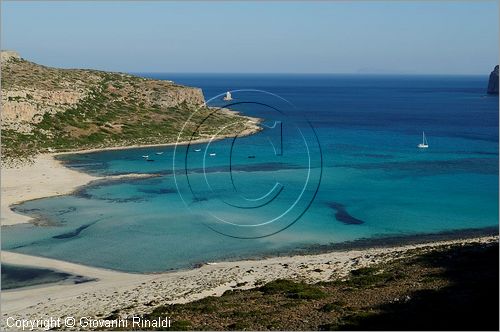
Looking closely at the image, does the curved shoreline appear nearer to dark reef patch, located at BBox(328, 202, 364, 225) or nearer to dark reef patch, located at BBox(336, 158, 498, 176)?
dark reef patch, located at BBox(328, 202, 364, 225)

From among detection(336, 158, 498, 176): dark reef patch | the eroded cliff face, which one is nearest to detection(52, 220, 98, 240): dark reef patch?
detection(336, 158, 498, 176): dark reef patch

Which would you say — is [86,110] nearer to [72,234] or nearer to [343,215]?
[72,234]

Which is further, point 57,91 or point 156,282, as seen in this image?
point 57,91

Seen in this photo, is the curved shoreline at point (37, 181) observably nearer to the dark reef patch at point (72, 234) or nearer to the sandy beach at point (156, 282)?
the dark reef patch at point (72, 234)

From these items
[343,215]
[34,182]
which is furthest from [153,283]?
[34,182]

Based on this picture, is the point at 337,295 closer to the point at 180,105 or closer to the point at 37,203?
the point at 37,203

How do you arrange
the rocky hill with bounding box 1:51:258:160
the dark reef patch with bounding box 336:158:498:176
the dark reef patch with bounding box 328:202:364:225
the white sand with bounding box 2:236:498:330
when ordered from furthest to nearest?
1. the rocky hill with bounding box 1:51:258:160
2. the dark reef patch with bounding box 336:158:498:176
3. the dark reef patch with bounding box 328:202:364:225
4. the white sand with bounding box 2:236:498:330

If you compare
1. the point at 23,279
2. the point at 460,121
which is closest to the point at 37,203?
the point at 23,279

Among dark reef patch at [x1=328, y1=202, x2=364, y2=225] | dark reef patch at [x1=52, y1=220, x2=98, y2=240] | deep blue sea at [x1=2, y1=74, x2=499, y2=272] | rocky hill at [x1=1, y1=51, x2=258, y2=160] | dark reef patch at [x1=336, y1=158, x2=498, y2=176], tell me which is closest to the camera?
deep blue sea at [x1=2, y1=74, x2=499, y2=272]
